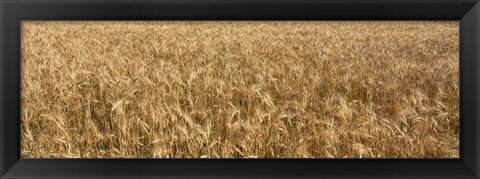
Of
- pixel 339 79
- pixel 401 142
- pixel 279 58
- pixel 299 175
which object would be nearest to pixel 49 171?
pixel 299 175

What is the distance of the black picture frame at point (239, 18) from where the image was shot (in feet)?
3.34

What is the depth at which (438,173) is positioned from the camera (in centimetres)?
107

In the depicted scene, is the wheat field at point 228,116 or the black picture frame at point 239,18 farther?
the wheat field at point 228,116

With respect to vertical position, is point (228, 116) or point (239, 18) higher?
point (239, 18)

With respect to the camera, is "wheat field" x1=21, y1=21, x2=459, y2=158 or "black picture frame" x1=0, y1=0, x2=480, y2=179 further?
"wheat field" x1=21, y1=21, x2=459, y2=158

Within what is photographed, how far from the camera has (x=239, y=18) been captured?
105 centimetres

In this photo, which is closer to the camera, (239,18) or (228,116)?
(239,18)

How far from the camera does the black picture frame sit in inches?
40.1
